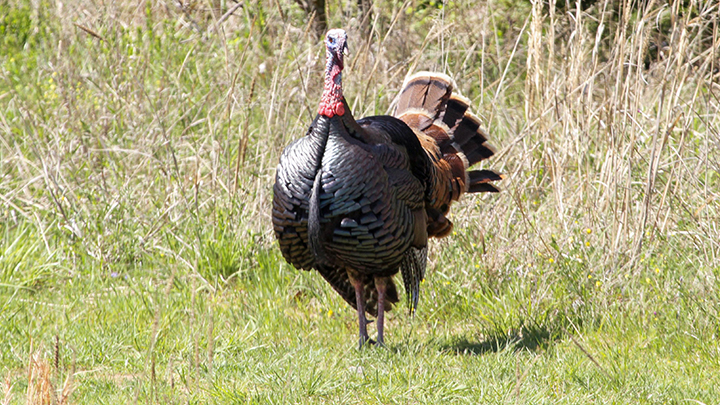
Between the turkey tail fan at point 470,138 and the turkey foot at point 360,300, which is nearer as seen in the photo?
the turkey foot at point 360,300

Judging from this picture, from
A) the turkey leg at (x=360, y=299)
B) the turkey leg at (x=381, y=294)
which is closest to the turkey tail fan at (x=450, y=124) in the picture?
the turkey leg at (x=381, y=294)

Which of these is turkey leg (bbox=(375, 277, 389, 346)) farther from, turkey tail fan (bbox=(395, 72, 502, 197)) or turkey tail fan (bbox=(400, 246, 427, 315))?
turkey tail fan (bbox=(395, 72, 502, 197))

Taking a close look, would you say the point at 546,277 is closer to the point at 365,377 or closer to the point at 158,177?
the point at 365,377

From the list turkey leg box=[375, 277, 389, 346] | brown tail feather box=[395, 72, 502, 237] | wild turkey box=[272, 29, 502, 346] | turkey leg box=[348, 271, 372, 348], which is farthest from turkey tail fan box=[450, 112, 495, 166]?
turkey leg box=[348, 271, 372, 348]

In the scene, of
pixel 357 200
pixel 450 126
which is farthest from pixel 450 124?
pixel 357 200

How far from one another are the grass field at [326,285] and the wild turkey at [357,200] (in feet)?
1.19

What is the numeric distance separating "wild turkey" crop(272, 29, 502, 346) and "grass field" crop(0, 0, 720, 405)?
1.19 ft

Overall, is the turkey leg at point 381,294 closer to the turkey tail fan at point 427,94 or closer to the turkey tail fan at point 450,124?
the turkey tail fan at point 450,124

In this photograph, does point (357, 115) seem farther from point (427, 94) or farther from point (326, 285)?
point (326, 285)

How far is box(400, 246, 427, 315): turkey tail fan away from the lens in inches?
157

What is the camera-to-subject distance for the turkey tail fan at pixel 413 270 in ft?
13.1

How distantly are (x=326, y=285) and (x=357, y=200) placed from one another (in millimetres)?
1284

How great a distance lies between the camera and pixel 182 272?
15.9 ft

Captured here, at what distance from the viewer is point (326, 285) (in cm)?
472
